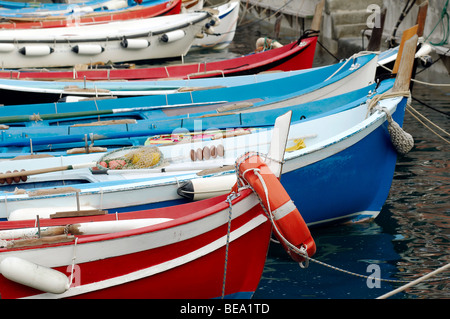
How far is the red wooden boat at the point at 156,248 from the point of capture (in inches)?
186

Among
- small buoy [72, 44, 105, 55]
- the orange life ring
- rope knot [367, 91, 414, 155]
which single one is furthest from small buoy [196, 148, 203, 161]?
small buoy [72, 44, 105, 55]

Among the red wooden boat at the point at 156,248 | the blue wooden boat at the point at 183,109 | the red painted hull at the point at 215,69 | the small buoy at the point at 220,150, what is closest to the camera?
the red wooden boat at the point at 156,248

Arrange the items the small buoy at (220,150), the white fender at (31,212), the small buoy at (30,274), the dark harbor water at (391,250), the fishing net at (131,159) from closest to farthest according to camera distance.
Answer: the small buoy at (30,274)
the white fender at (31,212)
the dark harbor water at (391,250)
the fishing net at (131,159)
the small buoy at (220,150)

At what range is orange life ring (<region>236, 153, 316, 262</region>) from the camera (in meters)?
4.83

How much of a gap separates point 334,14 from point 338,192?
Result: 9.99 meters

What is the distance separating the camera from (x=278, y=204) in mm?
4828

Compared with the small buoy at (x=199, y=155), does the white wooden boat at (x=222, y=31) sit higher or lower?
lower

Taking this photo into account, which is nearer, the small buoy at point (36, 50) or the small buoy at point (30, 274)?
the small buoy at point (30, 274)

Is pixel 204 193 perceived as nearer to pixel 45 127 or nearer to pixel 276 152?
pixel 276 152

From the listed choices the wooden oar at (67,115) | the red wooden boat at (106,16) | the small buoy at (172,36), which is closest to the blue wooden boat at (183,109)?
the wooden oar at (67,115)

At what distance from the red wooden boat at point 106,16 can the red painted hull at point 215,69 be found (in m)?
5.87

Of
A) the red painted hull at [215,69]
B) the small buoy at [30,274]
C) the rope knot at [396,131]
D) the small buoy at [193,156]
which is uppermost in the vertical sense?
the rope knot at [396,131]

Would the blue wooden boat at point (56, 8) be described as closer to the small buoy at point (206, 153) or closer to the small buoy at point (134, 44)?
the small buoy at point (134, 44)
